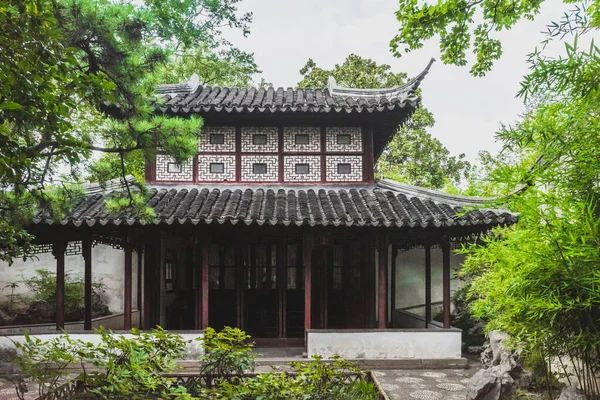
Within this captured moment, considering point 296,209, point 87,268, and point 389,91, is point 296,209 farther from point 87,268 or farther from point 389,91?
point 87,268

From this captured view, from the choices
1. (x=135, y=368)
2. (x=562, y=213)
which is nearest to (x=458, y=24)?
(x=562, y=213)

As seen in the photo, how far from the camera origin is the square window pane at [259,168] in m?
9.06

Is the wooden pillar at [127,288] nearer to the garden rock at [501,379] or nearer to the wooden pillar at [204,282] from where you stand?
the wooden pillar at [204,282]

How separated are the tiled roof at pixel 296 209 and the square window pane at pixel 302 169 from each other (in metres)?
0.38

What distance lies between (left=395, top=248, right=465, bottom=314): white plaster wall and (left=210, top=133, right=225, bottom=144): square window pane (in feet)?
19.8

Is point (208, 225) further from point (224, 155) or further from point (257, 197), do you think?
point (224, 155)

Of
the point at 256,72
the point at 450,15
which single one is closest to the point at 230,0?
the point at 256,72

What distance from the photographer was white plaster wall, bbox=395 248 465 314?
40.5 feet

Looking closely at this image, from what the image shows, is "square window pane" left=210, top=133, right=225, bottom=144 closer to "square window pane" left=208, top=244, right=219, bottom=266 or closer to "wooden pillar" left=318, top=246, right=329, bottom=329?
"square window pane" left=208, top=244, right=219, bottom=266

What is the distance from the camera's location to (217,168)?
29.7ft

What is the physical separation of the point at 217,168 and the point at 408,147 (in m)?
13.0

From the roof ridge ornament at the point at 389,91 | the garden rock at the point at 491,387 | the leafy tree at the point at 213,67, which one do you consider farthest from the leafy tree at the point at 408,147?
the garden rock at the point at 491,387

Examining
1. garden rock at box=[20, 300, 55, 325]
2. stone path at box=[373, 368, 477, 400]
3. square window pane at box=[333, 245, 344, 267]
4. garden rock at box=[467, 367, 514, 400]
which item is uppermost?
square window pane at box=[333, 245, 344, 267]

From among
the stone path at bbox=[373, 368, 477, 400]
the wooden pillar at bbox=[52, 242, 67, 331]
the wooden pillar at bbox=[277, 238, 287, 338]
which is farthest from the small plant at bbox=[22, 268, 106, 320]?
the stone path at bbox=[373, 368, 477, 400]
